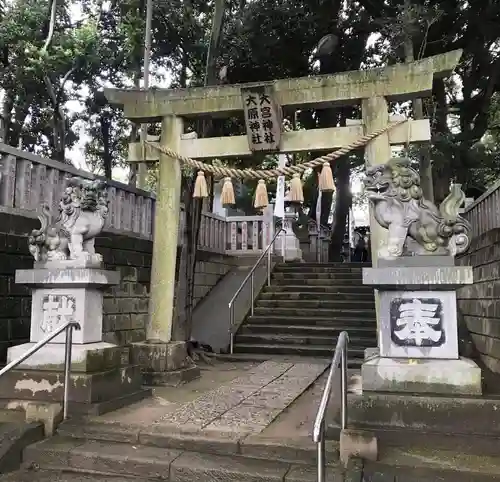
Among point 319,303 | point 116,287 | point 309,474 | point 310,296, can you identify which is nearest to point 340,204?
point 310,296

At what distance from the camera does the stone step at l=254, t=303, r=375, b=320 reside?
1087 cm

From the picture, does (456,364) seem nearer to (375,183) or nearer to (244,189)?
(375,183)

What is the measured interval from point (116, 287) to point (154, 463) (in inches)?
190

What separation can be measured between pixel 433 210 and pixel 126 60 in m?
16.2

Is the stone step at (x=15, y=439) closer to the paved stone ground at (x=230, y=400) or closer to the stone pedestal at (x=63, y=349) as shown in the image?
the stone pedestal at (x=63, y=349)

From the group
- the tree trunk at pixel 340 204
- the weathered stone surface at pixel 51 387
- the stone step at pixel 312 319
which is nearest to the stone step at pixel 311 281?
the stone step at pixel 312 319

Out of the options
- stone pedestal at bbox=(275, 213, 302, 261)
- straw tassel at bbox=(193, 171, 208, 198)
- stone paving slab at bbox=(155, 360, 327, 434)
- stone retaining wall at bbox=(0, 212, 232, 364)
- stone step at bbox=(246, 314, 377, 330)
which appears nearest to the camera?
stone paving slab at bbox=(155, 360, 327, 434)

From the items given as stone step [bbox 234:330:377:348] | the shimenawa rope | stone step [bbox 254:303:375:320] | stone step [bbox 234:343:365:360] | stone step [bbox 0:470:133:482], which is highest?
the shimenawa rope

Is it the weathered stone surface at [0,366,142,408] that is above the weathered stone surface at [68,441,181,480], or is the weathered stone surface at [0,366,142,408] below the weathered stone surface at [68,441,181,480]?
above

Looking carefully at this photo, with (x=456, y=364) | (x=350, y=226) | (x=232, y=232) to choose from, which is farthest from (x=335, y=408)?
(x=350, y=226)

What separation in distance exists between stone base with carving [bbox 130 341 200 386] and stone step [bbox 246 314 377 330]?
3661mm

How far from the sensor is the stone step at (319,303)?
11266 mm

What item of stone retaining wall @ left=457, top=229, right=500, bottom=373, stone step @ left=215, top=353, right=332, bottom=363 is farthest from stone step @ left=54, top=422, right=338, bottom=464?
stone step @ left=215, top=353, right=332, bottom=363

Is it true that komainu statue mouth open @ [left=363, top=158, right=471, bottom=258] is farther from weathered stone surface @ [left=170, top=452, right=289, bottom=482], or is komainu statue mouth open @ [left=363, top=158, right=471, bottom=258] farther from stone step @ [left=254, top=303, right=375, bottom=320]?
stone step @ [left=254, top=303, right=375, bottom=320]
